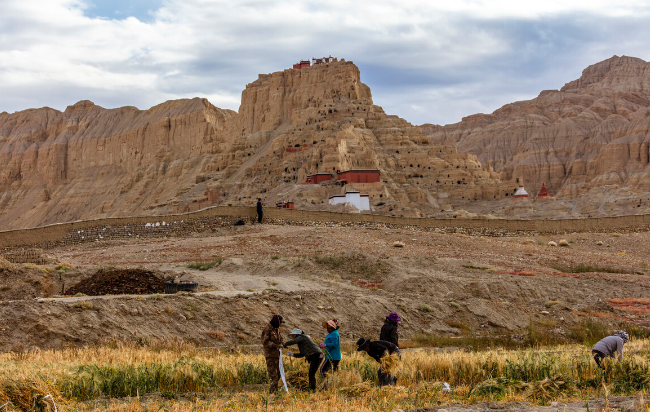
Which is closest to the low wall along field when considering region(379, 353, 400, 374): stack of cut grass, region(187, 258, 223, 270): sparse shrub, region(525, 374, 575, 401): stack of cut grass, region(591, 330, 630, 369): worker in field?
region(187, 258, 223, 270): sparse shrub

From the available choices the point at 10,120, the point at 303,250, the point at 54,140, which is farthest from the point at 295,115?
the point at 10,120

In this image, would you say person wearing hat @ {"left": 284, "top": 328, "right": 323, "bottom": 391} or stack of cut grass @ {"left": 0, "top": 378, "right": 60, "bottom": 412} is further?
person wearing hat @ {"left": 284, "top": 328, "right": 323, "bottom": 391}

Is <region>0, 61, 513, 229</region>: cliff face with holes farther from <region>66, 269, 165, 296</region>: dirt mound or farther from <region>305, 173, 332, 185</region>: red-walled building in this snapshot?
<region>66, 269, 165, 296</region>: dirt mound

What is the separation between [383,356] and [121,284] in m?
10.5

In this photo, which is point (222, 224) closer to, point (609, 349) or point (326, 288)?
point (326, 288)

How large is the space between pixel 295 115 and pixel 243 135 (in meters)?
18.2

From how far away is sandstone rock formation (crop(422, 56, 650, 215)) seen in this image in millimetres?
132875

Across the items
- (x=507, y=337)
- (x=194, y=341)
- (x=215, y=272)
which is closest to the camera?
(x=194, y=341)

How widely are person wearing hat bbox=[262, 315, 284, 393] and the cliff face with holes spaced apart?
161 feet

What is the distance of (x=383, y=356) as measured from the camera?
11.3 metres

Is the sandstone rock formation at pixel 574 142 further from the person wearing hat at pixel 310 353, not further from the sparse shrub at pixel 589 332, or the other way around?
the person wearing hat at pixel 310 353

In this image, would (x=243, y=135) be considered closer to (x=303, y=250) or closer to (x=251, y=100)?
(x=251, y=100)

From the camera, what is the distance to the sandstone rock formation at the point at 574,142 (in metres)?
133

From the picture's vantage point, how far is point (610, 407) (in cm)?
942
